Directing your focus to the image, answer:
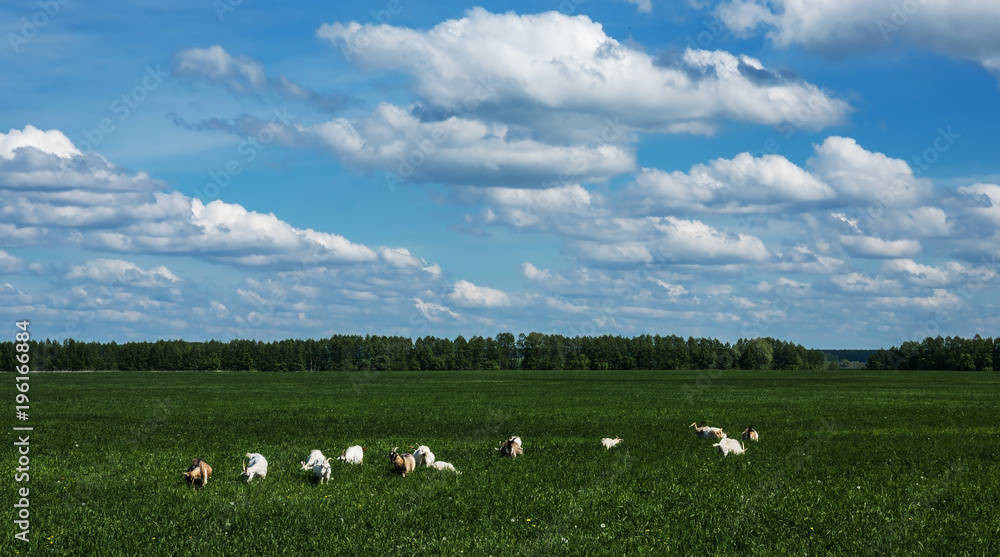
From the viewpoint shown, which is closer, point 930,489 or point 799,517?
point 799,517

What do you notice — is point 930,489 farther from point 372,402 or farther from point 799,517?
point 372,402

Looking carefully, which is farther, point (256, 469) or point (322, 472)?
point (256, 469)

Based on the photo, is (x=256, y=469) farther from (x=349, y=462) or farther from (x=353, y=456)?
(x=353, y=456)

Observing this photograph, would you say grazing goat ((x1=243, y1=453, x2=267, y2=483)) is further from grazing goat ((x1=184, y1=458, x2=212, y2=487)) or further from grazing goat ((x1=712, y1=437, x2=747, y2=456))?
grazing goat ((x1=712, y1=437, x2=747, y2=456))

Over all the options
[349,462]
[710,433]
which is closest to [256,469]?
[349,462]

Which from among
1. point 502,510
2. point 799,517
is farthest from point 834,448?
point 502,510

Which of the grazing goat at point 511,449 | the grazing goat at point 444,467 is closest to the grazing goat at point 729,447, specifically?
the grazing goat at point 511,449

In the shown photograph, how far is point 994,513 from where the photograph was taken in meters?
15.1

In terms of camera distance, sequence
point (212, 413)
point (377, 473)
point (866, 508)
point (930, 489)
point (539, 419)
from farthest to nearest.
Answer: point (212, 413) → point (539, 419) → point (377, 473) → point (930, 489) → point (866, 508)

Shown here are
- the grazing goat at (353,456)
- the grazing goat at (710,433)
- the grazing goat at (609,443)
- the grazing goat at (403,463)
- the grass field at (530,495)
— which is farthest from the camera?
the grazing goat at (710,433)

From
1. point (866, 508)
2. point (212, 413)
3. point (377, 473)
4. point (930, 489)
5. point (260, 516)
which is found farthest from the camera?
point (212, 413)

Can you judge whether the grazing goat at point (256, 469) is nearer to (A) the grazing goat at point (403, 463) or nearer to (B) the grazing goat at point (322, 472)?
(B) the grazing goat at point (322, 472)

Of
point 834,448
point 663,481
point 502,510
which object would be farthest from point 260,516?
point 834,448

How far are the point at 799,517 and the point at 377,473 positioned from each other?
10.5 metres
